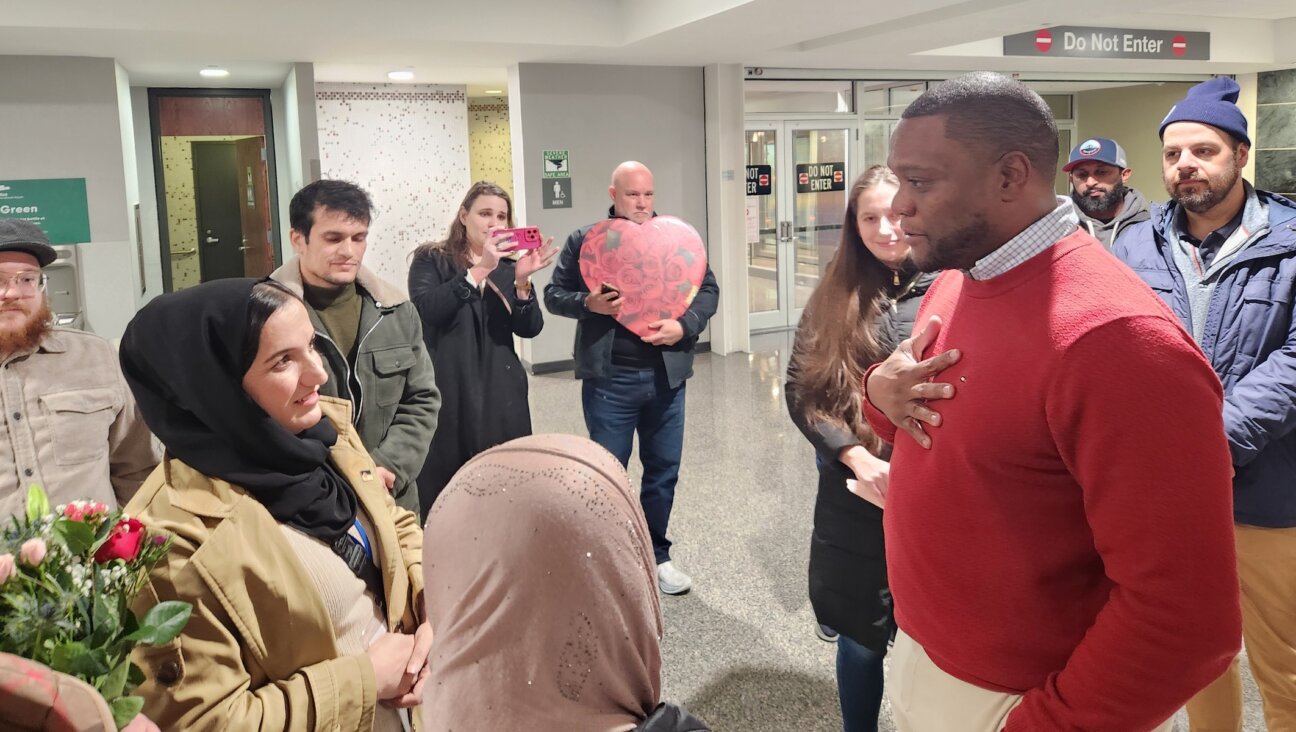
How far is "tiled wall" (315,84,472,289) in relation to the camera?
949 centimetres

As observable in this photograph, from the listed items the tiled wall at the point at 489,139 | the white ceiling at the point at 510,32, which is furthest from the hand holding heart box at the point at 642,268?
the tiled wall at the point at 489,139

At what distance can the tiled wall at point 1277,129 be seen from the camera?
10727mm

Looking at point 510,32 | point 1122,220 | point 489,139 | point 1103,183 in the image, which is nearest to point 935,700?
point 1122,220

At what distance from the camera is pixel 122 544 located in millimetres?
1033

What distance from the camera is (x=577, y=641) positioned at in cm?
70

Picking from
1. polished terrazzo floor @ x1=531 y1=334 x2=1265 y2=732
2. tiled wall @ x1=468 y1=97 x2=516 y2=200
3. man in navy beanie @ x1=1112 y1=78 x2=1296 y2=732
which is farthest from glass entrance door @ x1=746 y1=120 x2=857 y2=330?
man in navy beanie @ x1=1112 y1=78 x2=1296 y2=732

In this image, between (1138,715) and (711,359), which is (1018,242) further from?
(711,359)

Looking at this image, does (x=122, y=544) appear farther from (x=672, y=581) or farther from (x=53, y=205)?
(x=53, y=205)

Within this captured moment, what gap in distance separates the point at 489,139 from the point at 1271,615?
10.5 meters

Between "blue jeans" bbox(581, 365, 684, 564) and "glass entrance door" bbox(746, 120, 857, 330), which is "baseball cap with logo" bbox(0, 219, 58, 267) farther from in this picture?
"glass entrance door" bbox(746, 120, 857, 330)

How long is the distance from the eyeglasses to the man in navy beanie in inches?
107

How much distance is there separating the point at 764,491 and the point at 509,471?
158 inches

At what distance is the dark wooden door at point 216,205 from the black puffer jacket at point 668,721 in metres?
11.2

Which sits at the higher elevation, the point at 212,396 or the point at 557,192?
the point at 557,192
